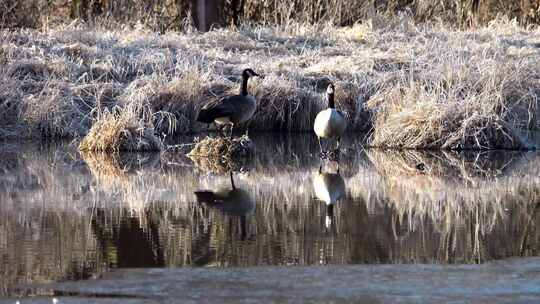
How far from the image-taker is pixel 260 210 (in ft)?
34.9

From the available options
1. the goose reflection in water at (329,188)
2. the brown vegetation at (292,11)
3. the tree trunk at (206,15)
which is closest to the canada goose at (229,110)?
the goose reflection in water at (329,188)

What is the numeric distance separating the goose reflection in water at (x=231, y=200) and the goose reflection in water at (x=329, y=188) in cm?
68

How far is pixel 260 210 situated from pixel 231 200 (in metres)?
0.63

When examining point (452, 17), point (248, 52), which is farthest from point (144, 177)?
point (452, 17)

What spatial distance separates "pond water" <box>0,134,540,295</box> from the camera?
27.8 ft

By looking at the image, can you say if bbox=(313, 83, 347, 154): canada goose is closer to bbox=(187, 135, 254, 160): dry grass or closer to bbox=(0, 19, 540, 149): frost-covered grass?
bbox=(0, 19, 540, 149): frost-covered grass

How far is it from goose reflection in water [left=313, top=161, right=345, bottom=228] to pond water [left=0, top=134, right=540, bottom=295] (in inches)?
0.5

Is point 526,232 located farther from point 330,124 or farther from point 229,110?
point 229,110

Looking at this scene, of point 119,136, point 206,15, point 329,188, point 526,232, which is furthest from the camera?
point 206,15

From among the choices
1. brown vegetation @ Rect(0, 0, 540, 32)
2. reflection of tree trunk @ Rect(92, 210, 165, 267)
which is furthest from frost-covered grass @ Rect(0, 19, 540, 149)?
reflection of tree trunk @ Rect(92, 210, 165, 267)

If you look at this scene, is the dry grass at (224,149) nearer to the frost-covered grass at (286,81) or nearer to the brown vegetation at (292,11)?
the frost-covered grass at (286,81)

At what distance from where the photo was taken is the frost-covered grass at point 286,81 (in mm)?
15531

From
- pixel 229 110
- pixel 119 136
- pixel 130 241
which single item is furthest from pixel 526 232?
pixel 119 136

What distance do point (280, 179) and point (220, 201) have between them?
5.74 ft
